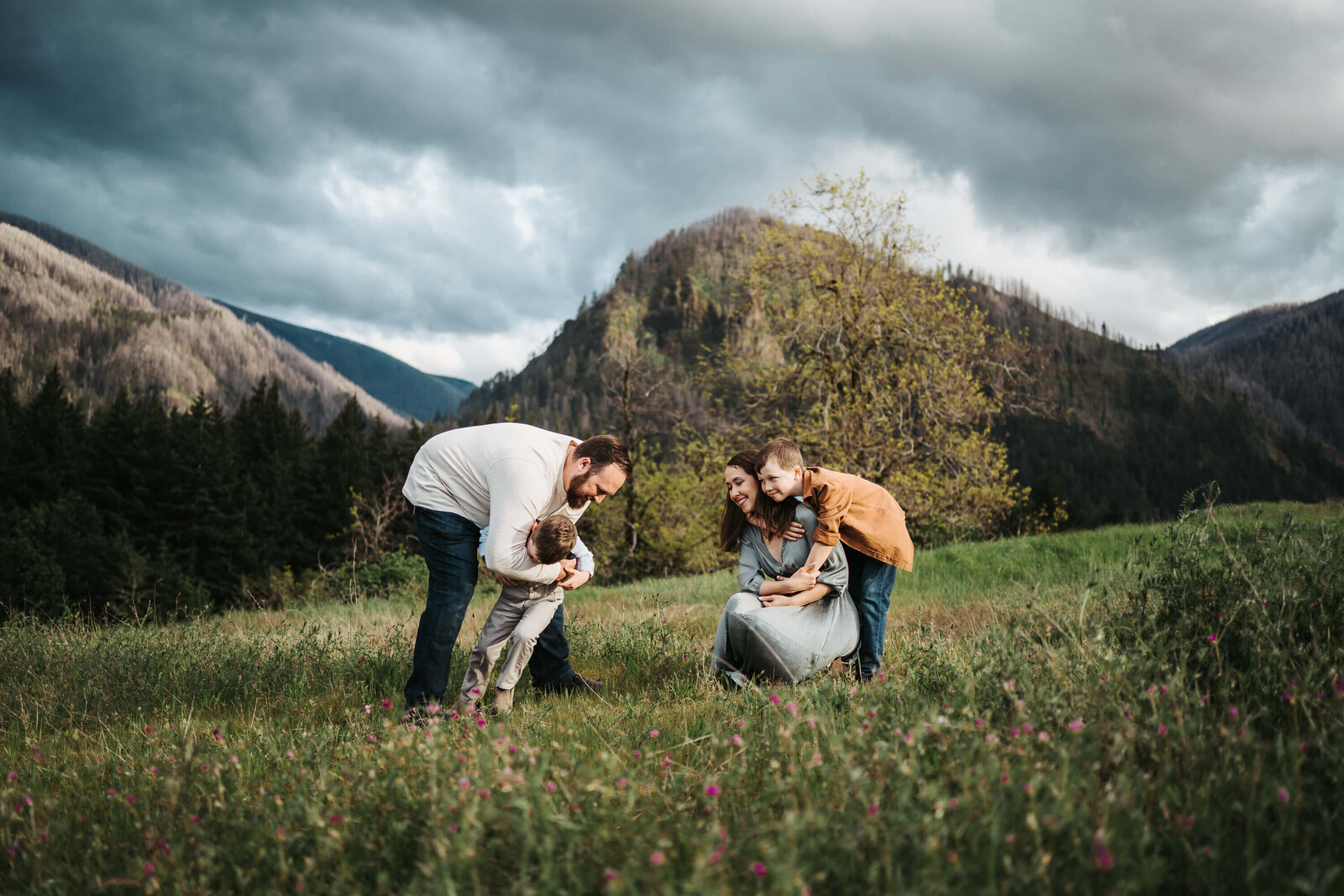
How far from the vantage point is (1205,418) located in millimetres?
146250

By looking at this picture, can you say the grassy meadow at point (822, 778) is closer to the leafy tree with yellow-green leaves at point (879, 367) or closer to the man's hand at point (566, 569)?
the man's hand at point (566, 569)

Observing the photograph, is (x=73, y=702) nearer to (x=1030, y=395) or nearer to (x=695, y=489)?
(x=695, y=489)

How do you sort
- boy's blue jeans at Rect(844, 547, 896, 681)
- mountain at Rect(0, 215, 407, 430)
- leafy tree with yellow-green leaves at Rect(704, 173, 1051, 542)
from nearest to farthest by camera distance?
boy's blue jeans at Rect(844, 547, 896, 681) < leafy tree with yellow-green leaves at Rect(704, 173, 1051, 542) < mountain at Rect(0, 215, 407, 430)

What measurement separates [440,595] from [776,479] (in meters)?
2.31

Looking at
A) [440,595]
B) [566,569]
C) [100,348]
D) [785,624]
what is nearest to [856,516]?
[785,624]

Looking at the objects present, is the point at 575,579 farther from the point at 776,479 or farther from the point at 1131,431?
the point at 1131,431

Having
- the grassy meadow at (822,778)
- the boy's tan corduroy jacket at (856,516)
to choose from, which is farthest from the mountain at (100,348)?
the grassy meadow at (822,778)

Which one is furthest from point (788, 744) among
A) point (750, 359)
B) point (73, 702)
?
point (750, 359)

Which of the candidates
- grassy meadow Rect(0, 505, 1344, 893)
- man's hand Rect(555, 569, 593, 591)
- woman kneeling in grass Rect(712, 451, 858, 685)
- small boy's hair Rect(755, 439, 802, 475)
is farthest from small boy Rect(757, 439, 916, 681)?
man's hand Rect(555, 569, 593, 591)

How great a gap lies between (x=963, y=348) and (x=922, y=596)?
8982 millimetres

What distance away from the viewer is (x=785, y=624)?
4715 mm

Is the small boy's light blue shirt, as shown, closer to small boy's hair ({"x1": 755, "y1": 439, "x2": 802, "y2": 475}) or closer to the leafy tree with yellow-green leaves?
small boy's hair ({"x1": 755, "y1": 439, "x2": 802, "y2": 475})

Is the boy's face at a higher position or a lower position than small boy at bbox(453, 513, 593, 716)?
higher

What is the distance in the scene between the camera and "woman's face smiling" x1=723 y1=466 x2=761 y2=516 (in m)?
4.92
